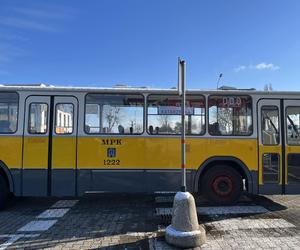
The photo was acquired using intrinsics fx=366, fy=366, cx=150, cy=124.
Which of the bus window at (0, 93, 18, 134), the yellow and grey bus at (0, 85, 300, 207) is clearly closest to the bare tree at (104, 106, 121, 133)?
the yellow and grey bus at (0, 85, 300, 207)

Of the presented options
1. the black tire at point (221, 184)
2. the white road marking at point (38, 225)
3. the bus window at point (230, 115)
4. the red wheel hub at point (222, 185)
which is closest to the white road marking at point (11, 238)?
the white road marking at point (38, 225)

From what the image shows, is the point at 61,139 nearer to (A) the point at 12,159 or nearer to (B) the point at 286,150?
(A) the point at 12,159

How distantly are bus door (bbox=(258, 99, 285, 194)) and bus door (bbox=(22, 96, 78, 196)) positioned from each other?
4539 mm

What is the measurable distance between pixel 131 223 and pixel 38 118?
3.43 meters

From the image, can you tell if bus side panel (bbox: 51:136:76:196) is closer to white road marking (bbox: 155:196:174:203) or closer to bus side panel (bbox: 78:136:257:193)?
bus side panel (bbox: 78:136:257:193)

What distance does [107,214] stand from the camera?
8.37 meters

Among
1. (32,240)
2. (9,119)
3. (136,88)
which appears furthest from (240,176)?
(9,119)

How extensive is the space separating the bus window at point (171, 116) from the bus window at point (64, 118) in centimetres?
189

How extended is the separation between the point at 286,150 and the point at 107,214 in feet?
14.9

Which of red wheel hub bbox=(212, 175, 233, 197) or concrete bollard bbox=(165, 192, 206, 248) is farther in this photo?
red wheel hub bbox=(212, 175, 233, 197)

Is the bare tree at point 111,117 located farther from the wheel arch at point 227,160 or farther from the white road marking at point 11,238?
the white road marking at point 11,238

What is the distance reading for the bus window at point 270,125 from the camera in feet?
29.3

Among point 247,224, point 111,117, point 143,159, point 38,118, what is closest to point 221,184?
point 247,224

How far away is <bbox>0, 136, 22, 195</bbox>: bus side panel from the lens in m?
8.74
